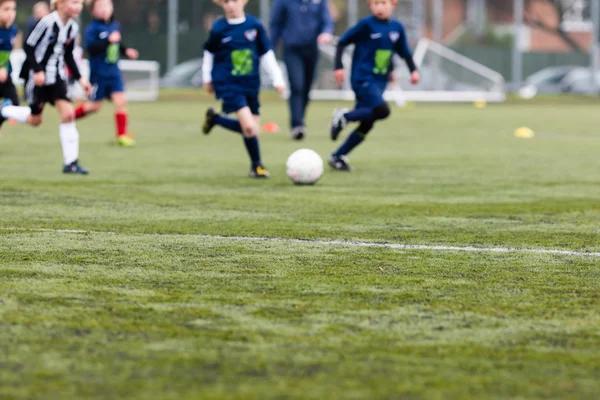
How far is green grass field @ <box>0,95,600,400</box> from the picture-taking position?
130 inches

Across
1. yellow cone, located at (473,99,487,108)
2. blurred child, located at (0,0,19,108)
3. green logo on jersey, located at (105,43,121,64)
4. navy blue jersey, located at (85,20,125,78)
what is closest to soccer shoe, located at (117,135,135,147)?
navy blue jersey, located at (85,20,125,78)

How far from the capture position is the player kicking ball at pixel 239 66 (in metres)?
9.85

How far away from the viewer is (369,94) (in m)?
10.7

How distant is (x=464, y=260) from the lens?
17.8 feet

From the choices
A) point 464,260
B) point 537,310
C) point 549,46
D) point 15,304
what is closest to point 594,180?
point 464,260

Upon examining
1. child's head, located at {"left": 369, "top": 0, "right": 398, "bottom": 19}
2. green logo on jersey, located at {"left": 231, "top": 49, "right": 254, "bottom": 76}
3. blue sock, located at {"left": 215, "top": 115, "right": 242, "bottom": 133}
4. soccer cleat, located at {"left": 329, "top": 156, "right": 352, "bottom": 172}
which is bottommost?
soccer cleat, located at {"left": 329, "top": 156, "right": 352, "bottom": 172}

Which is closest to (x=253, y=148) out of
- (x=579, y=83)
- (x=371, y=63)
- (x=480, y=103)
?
(x=371, y=63)

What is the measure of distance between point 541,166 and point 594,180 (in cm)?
146

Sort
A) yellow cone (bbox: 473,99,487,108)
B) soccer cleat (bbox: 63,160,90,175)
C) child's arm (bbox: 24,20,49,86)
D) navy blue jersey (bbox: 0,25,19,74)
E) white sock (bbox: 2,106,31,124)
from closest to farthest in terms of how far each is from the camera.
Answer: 1. child's arm (bbox: 24,20,49,86)
2. soccer cleat (bbox: 63,160,90,175)
3. white sock (bbox: 2,106,31,124)
4. navy blue jersey (bbox: 0,25,19,74)
5. yellow cone (bbox: 473,99,487,108)

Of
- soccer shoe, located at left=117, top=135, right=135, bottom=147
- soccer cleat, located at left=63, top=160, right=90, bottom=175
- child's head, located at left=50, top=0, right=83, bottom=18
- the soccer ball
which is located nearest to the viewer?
the soccer ball

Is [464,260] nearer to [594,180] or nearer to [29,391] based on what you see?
[29,391]

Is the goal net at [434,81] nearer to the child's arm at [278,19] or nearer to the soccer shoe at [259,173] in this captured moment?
the child's arm at [278,19]

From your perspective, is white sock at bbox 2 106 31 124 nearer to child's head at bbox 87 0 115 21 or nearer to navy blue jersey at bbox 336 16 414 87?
navy blue jersey at bbox 336 16 414 87

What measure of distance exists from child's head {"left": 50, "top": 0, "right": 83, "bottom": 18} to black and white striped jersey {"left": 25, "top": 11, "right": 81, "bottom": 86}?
0.23 ft
